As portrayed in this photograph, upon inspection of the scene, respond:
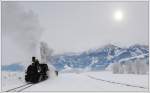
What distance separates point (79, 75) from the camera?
27.1 feet

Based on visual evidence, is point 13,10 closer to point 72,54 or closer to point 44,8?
point 44,8

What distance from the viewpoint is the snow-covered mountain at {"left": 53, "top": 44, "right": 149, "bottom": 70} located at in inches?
317

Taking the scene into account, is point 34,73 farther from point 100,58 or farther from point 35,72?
point 100,58

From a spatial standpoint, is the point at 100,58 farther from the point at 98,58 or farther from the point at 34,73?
the point at 34,73

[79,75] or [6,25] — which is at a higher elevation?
[6,25]

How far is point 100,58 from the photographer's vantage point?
816cm

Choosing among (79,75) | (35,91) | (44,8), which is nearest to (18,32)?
(44,8)

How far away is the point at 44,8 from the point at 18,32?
60.6 inches

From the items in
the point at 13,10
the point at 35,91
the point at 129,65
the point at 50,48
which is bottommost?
the point at 35,91

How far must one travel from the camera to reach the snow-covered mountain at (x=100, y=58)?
26.4 feet

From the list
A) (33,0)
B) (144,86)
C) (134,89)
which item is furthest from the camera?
(33,0)

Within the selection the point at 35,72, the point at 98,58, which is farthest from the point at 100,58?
the point at 35,72

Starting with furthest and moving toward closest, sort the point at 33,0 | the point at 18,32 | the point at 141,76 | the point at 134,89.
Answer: the point at 18,32, the point at 33,0, the point at 141,76, the point at 134,89

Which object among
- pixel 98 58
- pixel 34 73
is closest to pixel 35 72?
pixel 34 73
